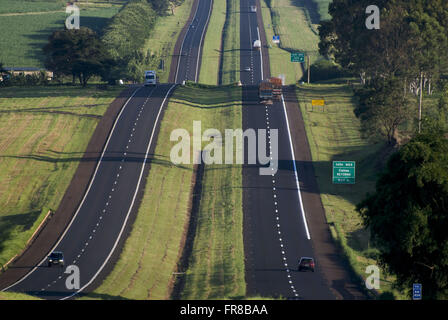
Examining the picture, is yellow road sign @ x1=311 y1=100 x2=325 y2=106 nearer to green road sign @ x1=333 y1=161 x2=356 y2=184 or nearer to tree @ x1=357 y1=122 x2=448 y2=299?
green road sign @ x1=333 y1=161 x2=356 y2=184

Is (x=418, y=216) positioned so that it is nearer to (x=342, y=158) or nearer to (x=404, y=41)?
(x=342, y=158)

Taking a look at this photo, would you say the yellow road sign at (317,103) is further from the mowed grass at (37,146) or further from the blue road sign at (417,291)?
the blue road sign at (417,291)

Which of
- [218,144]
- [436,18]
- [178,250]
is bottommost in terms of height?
[178,250]

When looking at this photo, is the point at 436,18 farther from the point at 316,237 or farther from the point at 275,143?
the point at 316,237

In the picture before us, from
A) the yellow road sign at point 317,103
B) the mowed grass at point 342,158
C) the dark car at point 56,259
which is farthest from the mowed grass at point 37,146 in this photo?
the yellow road sign at point 317,103

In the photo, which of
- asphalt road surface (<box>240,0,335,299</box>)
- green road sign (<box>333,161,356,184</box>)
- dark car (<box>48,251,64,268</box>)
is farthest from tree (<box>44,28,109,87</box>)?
dark car (<box>48,251,64,268</box>)

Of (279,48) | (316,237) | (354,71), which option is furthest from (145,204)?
(279,48)

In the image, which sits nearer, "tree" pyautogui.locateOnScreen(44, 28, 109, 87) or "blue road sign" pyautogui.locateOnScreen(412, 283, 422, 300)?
"blue road sign" pyautogui.locateOnScreen(412, 283, 422, 300)
